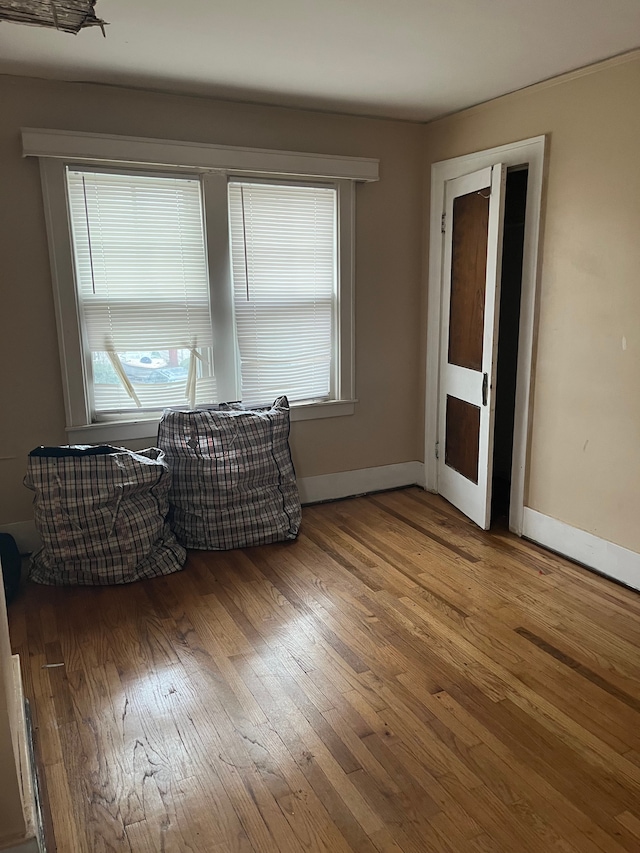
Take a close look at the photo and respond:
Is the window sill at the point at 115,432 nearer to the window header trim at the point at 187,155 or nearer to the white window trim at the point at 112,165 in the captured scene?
the white window trim at the point at 112,165

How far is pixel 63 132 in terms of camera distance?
3.21 m

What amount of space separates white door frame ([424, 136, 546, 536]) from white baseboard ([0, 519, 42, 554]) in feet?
8.77

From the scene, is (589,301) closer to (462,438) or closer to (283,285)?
(462,438)

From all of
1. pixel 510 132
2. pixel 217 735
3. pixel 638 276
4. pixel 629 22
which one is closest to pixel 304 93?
pixel 510 132

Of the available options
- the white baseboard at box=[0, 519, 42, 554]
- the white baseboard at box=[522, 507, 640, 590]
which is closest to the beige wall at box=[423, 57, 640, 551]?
the white baseboard at box=[522, 507, 640, 590]

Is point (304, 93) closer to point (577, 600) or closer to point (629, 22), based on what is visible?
point (629, 22)

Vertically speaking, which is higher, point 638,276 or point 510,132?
point 510,132

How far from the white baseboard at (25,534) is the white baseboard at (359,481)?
65.7 inches

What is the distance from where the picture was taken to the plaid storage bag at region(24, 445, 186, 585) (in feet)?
10.2

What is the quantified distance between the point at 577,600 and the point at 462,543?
0.81 meters

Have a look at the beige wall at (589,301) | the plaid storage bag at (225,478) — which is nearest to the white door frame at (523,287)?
the beige wall at (589,301)

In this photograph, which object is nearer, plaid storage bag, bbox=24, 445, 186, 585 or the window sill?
plaid storage bag, bbox=24, 445, 186, 585

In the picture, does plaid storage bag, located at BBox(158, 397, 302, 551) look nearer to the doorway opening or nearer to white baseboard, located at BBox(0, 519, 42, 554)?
white baseboard, located at BBox(0, 519, 42, 554)

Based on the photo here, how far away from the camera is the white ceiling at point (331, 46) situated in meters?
2.41
